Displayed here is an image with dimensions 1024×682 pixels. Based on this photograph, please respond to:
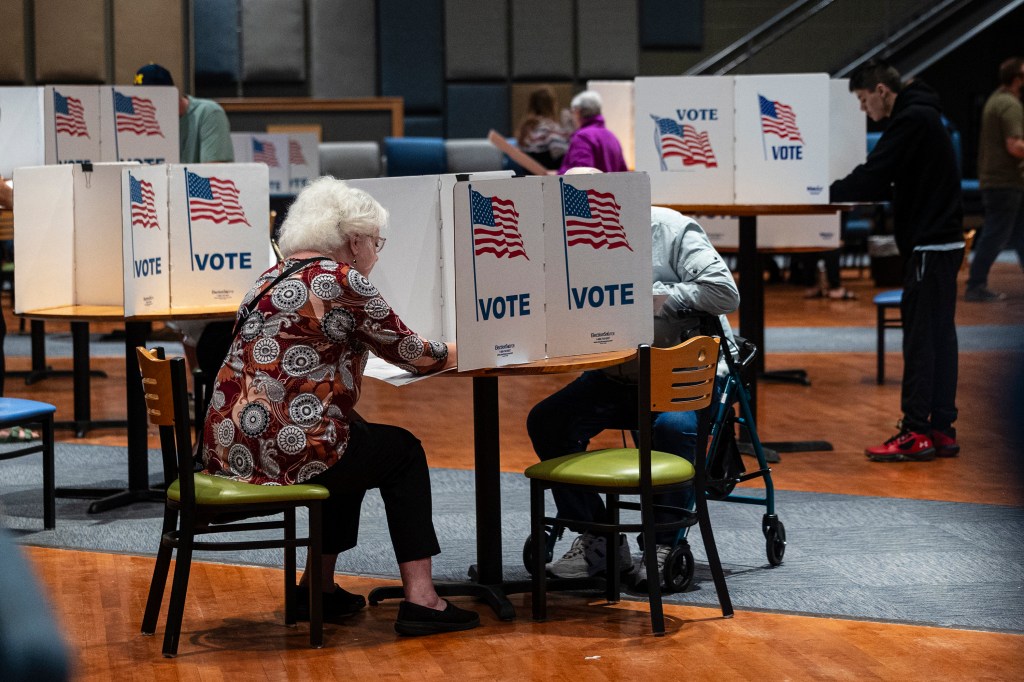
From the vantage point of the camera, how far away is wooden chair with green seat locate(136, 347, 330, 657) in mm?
3580

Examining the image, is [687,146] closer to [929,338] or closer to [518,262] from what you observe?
[929,338]

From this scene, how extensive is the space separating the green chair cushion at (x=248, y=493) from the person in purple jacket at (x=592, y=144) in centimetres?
496

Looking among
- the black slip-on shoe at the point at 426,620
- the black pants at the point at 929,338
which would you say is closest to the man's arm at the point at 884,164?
the black pants at the point at 929,338

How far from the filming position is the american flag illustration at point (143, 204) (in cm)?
518

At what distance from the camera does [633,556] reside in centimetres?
450

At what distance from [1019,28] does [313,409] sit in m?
15.7

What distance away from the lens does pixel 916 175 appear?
231 inches

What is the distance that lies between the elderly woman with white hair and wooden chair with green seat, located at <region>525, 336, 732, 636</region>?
32cm

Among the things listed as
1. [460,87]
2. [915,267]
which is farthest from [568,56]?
[915,267]

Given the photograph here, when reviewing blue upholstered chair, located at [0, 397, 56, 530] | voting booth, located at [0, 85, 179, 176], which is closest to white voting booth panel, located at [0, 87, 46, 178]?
voting booth, located at [0, 85, 179, 176]

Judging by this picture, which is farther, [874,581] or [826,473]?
[826,473]

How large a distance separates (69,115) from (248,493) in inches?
184

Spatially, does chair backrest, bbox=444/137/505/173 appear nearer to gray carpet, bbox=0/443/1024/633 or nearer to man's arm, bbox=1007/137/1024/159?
man's arm, bbox=1007/137/1024/159

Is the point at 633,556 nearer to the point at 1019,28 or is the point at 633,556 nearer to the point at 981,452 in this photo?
the point at 981,452
